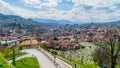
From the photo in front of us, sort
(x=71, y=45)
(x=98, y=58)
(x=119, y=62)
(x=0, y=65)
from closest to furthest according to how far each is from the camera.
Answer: (x=0, y=65), (x=119, y=62), (x=98, y=58), (x=71, y=45)

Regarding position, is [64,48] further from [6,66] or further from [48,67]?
[6,66]

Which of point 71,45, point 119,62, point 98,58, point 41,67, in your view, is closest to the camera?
point 41,67

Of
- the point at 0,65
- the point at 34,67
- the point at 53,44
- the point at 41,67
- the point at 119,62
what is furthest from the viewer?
the point at 53,44

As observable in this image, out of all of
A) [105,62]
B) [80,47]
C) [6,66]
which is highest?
[6,66]

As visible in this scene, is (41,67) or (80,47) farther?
(80,47)

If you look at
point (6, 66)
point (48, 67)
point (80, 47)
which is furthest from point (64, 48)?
point (6, 66)

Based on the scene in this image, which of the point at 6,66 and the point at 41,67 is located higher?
the point at 6,66

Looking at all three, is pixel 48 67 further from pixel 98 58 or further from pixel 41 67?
pixel 98 58

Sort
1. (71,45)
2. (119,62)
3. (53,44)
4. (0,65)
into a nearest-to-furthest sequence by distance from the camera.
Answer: (0,65) → (119,62) → (53,44) → (71,45)

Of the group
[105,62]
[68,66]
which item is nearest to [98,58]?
[105,62]
